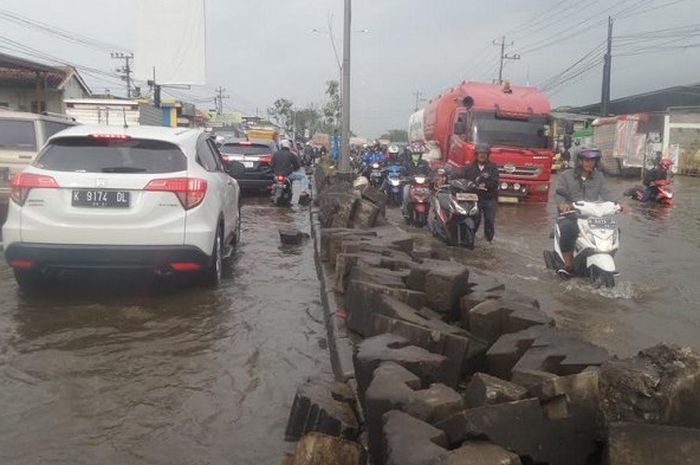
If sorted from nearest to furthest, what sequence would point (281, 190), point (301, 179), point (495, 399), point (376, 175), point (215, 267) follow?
point (495, 399) → point (215, 267) → point (281, 190) → point (301, 179) → point (376, 175)

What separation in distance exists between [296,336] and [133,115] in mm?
16725

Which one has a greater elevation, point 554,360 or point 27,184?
point 27,184

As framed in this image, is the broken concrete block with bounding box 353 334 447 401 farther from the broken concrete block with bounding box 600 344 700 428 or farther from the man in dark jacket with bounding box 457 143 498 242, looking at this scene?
the man in dark jacket with bounding box 457 143 498 242

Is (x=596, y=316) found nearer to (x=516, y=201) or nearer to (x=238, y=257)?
(x=238, y=257)

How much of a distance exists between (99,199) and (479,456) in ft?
14.5

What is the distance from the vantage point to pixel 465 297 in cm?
472

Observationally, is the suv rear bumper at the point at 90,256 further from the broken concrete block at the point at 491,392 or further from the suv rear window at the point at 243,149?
the suv rear window at the point at 243,149

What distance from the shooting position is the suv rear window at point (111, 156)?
5.88m

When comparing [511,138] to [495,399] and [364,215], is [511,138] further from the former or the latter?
[495,399]

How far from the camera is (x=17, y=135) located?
32.9 ft

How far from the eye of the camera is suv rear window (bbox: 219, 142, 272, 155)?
56.0 ft

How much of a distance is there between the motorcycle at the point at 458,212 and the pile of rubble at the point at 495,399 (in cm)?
513

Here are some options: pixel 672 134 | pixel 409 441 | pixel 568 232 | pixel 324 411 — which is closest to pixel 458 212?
pixel 568 232

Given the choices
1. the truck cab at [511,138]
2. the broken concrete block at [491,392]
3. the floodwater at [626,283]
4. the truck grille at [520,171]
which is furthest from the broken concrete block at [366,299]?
the truck grille at [520,171]
